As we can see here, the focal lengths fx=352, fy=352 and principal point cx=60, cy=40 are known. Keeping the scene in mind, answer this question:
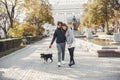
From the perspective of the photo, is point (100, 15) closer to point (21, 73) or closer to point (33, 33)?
point (33, 33)

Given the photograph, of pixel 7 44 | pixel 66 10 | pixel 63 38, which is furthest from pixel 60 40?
pixel 66 10

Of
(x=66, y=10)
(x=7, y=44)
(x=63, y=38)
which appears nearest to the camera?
(x=63, y=38)

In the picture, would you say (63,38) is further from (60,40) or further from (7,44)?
(7,44)

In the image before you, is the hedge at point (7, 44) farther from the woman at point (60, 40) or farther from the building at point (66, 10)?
the building at point (66, 10)

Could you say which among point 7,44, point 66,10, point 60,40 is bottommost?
point 7,44

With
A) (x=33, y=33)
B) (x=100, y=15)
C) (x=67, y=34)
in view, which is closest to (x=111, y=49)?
(x=67, y=34)

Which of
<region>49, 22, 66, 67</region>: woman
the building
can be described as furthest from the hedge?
the building

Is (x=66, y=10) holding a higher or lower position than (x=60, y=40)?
higher

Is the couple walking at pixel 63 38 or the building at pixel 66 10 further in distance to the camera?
the building at pixel 66 10

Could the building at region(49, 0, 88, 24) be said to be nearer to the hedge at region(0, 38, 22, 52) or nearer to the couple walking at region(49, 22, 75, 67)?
the hedge at region(0, 38, 22, 52)

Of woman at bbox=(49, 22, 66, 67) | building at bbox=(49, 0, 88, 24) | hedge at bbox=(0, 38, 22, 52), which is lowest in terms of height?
hedge at bbox=(0, 38, 22, 52)

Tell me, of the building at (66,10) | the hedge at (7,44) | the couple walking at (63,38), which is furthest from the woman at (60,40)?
the building at (66,10)

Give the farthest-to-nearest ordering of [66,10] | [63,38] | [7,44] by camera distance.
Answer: [66,10] < [7,44] < [63,38]

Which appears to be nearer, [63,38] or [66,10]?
[63,38]
